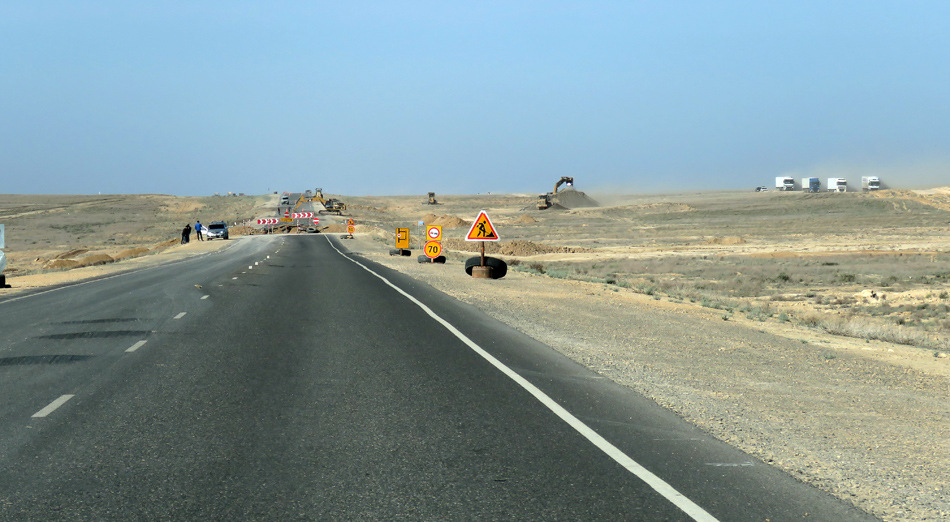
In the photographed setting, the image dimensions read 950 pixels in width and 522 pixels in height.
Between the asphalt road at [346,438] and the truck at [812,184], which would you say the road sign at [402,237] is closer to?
the asphalt road at [346,438]

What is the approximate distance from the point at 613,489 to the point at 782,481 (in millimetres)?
Result: 1283

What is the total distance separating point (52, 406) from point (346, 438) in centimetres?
337

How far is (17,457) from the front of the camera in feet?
21.3

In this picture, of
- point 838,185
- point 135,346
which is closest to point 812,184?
point 838,185

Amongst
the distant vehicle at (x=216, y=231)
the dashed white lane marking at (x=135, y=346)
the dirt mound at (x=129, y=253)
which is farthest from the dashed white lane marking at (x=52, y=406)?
the distant vehicle at (x=216, y=231)

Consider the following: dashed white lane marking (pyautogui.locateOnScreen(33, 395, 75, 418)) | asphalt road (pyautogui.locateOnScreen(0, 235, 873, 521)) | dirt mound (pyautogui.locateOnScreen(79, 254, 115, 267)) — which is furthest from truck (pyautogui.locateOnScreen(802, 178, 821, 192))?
dashed white lane marking (pyautogui.locateOnScreen(33, 395, 75, 418))

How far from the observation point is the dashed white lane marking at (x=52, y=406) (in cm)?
800

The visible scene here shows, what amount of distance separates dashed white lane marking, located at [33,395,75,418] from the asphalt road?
5cm

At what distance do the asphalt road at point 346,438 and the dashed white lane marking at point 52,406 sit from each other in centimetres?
5

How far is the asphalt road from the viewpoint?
17.6 ft

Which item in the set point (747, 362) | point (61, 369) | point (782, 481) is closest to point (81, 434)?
point (61, 369)

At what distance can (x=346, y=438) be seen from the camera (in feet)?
23.1

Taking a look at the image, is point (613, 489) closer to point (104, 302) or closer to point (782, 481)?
point (782, 481)

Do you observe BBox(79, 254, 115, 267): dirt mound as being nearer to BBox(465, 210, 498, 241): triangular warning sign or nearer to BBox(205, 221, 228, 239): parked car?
BBox(465, 210, 498, 241): triangular warning sign
